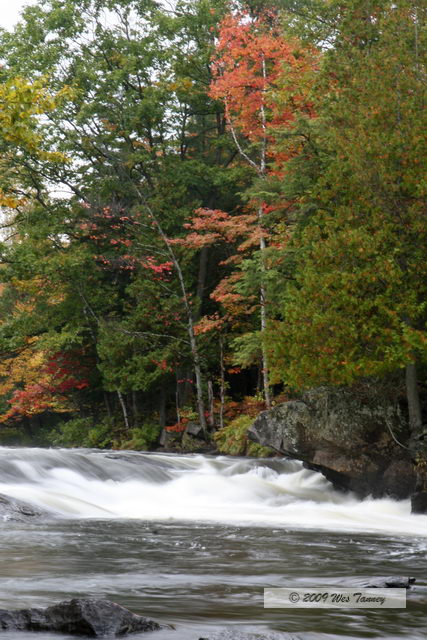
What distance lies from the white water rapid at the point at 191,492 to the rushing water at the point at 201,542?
0.11 ft

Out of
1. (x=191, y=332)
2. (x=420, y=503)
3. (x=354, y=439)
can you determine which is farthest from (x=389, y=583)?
(x=191, y=332)

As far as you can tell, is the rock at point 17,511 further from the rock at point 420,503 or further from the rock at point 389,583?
the rock at point 420,503

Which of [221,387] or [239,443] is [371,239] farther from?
[221,387]

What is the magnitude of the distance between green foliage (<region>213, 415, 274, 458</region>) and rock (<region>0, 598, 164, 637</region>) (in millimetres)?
13213

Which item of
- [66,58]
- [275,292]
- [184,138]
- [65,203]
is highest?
[66,58]

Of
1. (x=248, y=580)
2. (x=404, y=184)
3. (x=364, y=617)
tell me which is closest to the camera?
(x=364, y=617)

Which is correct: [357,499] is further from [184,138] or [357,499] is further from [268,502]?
[184,138]

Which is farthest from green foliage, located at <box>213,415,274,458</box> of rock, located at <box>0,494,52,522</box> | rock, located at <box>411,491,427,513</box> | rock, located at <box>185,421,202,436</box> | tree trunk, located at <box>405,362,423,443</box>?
rock, located at <box>0,494,52,522</box>

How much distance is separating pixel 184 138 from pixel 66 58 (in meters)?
4.86

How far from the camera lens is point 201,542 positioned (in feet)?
25.8

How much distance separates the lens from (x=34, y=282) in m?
23.1

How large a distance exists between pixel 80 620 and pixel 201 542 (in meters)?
4.17

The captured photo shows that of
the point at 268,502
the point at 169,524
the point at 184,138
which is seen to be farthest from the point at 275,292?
the point at 184,138

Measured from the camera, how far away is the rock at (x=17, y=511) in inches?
361
